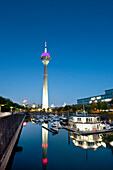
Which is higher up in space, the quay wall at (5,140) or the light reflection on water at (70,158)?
the quay wall at (5,140)

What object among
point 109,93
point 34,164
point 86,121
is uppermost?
point 109,93

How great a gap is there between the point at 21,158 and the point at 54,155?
5544mm

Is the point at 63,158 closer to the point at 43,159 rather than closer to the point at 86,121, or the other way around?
the point at 43,159

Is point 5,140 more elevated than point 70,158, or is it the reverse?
point 5,140

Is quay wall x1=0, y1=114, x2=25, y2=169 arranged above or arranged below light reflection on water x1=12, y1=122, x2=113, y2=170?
above

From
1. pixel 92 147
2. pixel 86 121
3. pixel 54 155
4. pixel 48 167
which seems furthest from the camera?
pixel 86 121

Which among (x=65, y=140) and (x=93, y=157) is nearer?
(x=93, y=157)

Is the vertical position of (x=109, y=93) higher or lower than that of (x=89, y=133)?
higher

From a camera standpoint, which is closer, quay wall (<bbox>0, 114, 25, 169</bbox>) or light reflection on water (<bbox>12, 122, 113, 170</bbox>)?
quay wall (<bbox>0, 114, 25, 169</bbox>)

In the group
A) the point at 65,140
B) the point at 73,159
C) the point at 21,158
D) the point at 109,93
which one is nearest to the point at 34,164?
the point at 21,158

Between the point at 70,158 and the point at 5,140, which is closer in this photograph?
the point at 5,140

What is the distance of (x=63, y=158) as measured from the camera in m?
20.3

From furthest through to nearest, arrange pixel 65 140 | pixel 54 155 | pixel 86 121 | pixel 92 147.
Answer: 1. pixel 86 121
2. pixel 65 140
3. pixel 92 147
4. pixel 54 155

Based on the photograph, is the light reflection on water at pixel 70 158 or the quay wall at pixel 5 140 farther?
the light reflection on water at pixel 70 158
